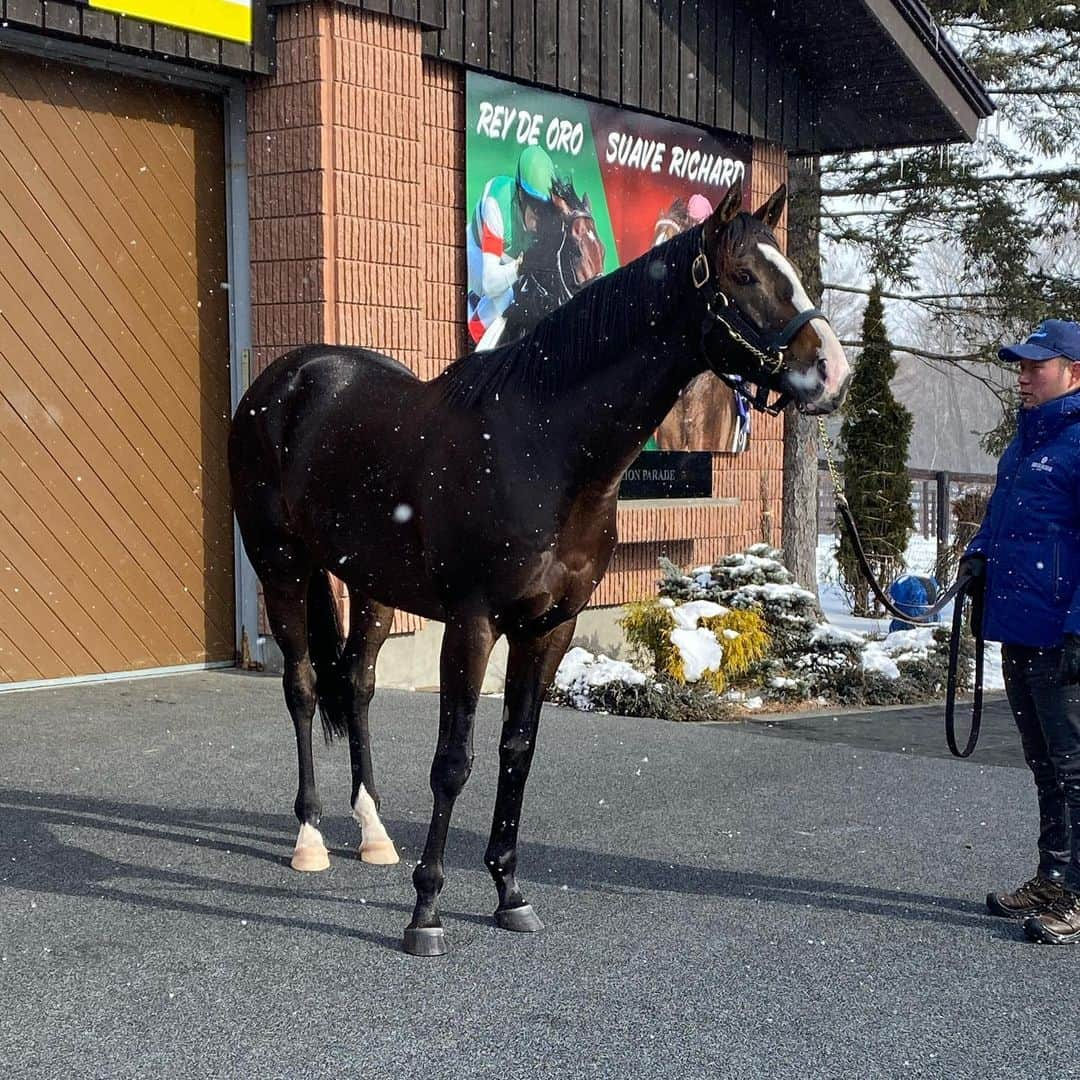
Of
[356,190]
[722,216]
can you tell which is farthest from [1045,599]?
[356,190]

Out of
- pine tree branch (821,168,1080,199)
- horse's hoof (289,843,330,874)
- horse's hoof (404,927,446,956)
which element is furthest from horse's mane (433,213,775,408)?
pine tree branch (821,168,1080,199)

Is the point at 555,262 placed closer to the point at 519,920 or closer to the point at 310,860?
the point at 310,860

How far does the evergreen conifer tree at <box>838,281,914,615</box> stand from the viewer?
15.7m

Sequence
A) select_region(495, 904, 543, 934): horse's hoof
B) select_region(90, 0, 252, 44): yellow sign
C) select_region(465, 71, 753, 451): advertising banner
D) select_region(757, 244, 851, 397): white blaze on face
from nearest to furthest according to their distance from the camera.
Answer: select_region(757, 244, 851, 397): white blaze on face, select_region(495, 904, 543, 934): horse's hoof, select_region(90, 0, 252, 44): yellow sign, select_region(465, 71, 753, 451): advertising banner

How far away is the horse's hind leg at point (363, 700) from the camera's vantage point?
202 inches

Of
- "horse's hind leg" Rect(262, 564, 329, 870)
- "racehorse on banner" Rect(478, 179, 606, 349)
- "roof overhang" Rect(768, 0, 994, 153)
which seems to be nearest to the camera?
"horse's hind leg" Rect(262, 564, 329, 870)

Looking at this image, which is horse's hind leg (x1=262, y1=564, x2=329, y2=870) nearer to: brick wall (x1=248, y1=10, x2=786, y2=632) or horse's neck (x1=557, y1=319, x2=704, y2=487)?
horse's neck (x1=557, y1=319, x2=704, y2=487)

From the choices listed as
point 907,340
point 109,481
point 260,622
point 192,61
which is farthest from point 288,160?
point 907,340

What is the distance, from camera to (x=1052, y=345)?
4508mm

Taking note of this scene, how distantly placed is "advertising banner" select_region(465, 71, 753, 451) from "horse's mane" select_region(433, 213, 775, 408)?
494 cm

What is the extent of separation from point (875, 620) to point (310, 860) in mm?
10971

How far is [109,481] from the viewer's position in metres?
8.33

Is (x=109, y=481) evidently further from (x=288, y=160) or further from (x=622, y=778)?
(x=622, y=778)

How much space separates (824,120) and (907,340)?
73.6 m
